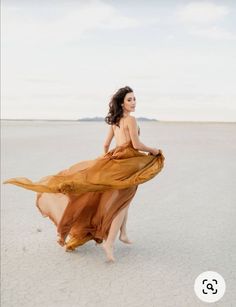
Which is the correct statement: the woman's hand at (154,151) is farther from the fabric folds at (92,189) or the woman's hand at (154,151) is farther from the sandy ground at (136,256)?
the sandy ground at (136,256)

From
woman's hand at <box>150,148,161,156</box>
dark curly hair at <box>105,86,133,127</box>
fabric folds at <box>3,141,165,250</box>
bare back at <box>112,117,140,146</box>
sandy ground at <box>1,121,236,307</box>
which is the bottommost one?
sandy ground at <box>1,121,236,307</box>

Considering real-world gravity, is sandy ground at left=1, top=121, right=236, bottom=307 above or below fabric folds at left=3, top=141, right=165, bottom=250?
below

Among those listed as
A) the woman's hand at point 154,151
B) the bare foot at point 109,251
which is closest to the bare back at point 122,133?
the woman's hand at point 154,151

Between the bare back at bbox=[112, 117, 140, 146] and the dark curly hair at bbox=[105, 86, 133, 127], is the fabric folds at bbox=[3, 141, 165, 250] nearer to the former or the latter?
the bare back at bbox=[112, 117, 140, 146]

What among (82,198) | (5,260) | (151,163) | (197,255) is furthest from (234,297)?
(5,260)

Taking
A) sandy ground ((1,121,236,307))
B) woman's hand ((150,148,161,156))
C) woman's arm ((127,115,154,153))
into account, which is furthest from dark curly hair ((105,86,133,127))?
sandy ground ((1,121,236,307))

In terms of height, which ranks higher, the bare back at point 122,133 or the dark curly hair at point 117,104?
the dark curly hair at point 117,104

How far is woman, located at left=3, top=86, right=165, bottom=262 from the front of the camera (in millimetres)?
4695

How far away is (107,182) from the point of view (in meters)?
4.68

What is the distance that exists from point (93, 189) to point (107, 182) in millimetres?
145

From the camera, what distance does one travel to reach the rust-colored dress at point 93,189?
470 cm

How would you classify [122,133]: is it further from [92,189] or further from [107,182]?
[92,189]

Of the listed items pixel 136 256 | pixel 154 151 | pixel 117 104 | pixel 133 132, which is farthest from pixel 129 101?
pixel 136 256

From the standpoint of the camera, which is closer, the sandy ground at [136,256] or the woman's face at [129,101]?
the sandy ground at [136,256]
